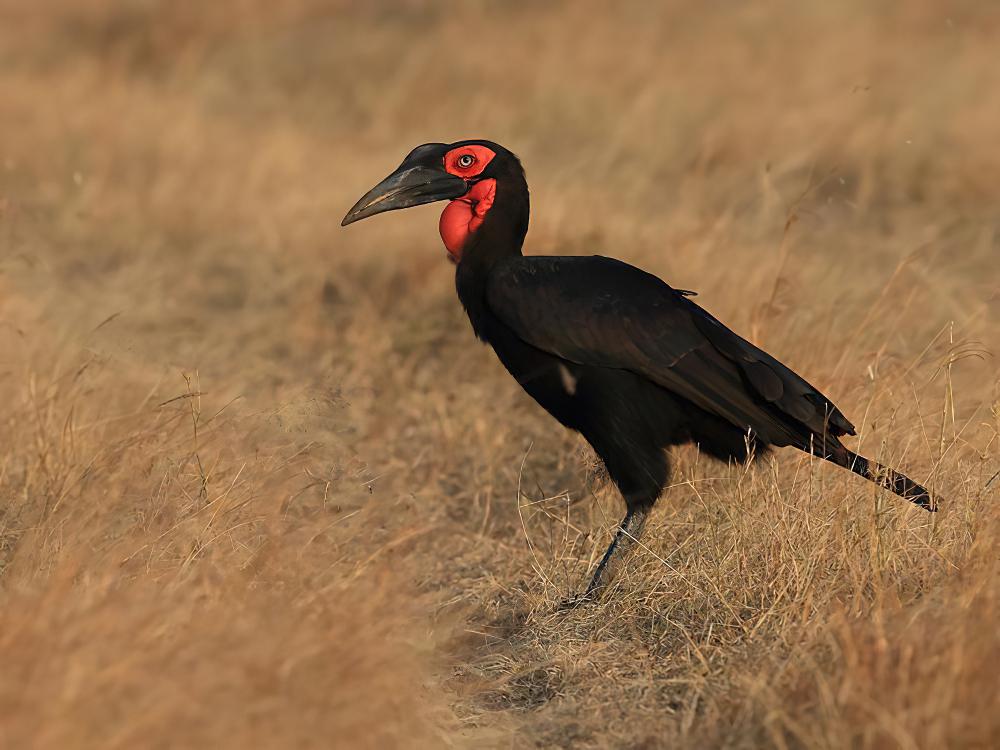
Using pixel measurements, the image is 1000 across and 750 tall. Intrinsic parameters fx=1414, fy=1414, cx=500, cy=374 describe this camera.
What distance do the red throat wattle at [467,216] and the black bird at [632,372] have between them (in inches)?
3.4

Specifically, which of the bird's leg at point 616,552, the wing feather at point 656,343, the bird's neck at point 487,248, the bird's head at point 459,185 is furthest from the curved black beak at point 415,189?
the bird's leg at point 616,552

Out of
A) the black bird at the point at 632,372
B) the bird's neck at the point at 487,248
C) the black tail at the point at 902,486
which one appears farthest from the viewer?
the bird's neck at the point at 487,248

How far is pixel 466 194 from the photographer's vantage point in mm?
4578

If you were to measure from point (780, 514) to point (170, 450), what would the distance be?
1801mm

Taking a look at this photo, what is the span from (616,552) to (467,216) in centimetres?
118

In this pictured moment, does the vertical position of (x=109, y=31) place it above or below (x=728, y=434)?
above

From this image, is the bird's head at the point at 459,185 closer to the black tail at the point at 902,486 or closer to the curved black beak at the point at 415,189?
the curved black beak at the point at 415,189

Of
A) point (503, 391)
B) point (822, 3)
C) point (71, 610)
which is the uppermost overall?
point (822, 3)

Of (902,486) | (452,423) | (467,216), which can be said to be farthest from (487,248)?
(902,486)

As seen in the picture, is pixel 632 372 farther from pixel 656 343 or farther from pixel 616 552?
pixel 616 552

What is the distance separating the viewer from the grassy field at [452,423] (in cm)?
291

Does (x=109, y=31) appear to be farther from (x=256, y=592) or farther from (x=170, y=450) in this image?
(x=256, y=592)

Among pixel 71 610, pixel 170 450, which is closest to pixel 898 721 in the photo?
pixel 71 610

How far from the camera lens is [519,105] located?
10875 millimetres
